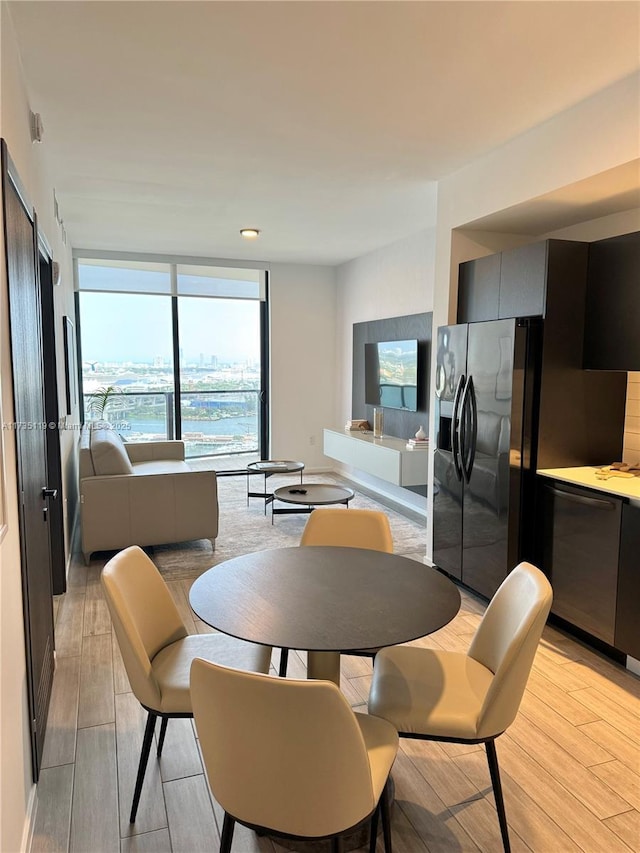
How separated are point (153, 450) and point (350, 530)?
3.71 metres

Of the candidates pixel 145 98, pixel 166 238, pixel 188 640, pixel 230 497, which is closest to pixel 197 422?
pixel 230 497

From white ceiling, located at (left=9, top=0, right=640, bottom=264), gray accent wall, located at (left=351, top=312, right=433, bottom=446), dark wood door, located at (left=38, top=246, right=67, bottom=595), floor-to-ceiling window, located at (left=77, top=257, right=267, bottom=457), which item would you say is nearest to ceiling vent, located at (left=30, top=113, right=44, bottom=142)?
white ceiling, located at (left=9, top=0, right=640, bottom=264)

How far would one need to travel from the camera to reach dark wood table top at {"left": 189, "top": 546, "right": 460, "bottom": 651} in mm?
1613

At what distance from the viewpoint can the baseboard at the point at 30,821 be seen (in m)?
1.73

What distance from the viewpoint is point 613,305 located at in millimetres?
3088

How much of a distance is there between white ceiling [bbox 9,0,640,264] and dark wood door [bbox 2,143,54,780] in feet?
2.26

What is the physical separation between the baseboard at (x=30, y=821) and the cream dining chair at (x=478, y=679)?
111 cm

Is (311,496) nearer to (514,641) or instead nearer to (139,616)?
(139,616)

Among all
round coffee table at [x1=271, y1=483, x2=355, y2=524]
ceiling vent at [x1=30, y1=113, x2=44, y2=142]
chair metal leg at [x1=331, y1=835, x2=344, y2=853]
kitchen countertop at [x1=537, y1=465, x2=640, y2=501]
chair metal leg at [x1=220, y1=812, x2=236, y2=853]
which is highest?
ceiling vent at [x1=30, y1=113, x2=44, y2=142]

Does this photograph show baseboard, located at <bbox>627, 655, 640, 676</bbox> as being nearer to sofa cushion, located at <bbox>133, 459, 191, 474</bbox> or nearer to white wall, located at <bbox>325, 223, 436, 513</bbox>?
white wall, located at <bbox>325, 223, 436, 513</bbox>

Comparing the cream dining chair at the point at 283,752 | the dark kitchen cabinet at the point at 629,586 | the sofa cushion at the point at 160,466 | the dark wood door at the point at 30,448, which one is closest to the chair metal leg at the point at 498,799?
the cream dining chair at the point at 283,752

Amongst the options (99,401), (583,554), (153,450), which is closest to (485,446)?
(583,554)

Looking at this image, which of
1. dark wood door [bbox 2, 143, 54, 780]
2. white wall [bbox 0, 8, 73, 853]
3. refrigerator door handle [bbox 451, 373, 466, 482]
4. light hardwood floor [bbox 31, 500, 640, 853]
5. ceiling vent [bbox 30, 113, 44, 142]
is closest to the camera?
white wall [bbox 0, 8, 73, 853]

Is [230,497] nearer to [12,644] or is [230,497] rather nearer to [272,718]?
[12,644]
